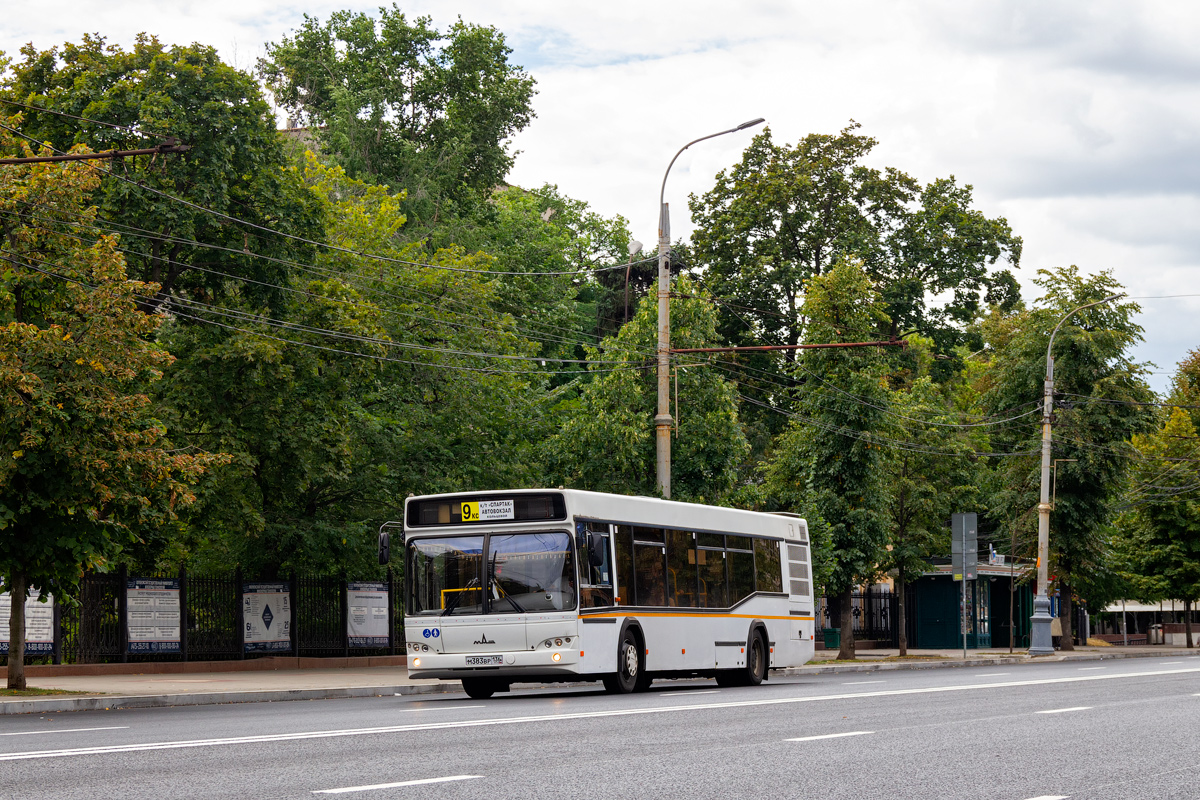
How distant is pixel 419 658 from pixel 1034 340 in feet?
108

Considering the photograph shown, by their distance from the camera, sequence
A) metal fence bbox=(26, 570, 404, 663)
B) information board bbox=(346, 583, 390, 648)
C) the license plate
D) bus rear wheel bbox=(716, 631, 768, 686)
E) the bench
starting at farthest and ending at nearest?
the bench, information board bbox=(346, 583, 390, 648), metal fence bbox=(26, 570, 404, 663), bus rear wheel bbox=(716, 631, 768, 686), the license plate

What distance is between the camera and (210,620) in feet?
95.0

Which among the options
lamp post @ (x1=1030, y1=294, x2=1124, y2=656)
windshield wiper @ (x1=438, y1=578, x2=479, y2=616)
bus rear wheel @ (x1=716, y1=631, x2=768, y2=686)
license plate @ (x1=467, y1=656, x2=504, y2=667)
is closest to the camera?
license plate @ (x1=467, y1=656, x2=504, y2=667)

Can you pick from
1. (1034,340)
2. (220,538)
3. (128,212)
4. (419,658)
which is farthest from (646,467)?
(1034,340)

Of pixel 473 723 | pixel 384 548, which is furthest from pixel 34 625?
pixel 473 723

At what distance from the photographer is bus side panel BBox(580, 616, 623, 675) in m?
19.1

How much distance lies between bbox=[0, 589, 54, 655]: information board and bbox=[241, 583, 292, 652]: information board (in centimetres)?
502

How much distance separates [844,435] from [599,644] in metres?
18.2

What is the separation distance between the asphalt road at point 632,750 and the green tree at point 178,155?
11.9 metres

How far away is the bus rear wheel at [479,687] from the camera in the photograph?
67.0 ft

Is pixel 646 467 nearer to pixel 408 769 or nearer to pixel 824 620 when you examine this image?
pixel 824 620

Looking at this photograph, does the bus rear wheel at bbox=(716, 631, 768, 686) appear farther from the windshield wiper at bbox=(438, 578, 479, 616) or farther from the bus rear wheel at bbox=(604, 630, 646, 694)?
the windshield wiper at bbox=(438, 578, 479, 616)

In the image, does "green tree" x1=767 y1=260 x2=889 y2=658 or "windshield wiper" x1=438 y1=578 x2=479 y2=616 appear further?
"green tree" x1=767 y1=260 x2=889 y2=658

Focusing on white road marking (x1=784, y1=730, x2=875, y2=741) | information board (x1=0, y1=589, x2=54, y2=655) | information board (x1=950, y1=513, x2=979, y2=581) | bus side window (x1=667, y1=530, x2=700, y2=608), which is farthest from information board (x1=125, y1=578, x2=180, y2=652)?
information board (x1=950, y1=513, x2=979, y2=581)
